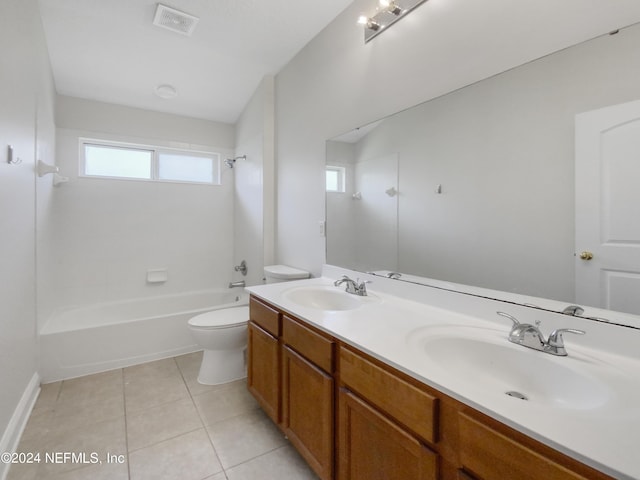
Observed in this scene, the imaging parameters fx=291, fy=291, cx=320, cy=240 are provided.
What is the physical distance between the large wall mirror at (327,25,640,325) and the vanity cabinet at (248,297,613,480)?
0.62 meters

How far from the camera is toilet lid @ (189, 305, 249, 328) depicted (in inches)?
85.7

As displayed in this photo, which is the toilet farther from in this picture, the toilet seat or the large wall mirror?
the large wall mirror

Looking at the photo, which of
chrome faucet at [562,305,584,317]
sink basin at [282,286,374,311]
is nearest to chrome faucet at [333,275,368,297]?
sink basin at [282,286,374,311]

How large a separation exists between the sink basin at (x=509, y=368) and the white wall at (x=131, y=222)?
9.82 feet

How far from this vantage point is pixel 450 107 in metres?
1.37

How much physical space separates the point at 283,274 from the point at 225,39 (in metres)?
1.95

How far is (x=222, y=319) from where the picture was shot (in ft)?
7.48

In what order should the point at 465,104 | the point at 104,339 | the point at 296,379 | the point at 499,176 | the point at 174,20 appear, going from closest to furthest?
the point at 499,176 < the point at 465,104 < the point at 296,379 < the point at 174,20 < the point at 104,339

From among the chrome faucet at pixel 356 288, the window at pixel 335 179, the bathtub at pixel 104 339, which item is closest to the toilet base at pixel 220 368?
the bathtub at pixel 104 339

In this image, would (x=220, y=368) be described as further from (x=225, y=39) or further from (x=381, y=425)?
(x=225, y=39)

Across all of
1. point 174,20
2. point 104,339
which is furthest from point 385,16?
point 104,339

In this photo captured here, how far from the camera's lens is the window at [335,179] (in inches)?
82.1

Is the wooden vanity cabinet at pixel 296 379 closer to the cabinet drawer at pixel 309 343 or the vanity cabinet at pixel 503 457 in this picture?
the cabinet drawer at pixel 309 343

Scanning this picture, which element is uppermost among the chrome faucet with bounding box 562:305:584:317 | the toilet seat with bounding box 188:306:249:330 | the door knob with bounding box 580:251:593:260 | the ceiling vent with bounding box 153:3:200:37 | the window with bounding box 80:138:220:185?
the ceiling vent with bounding box 153:3:200:37
